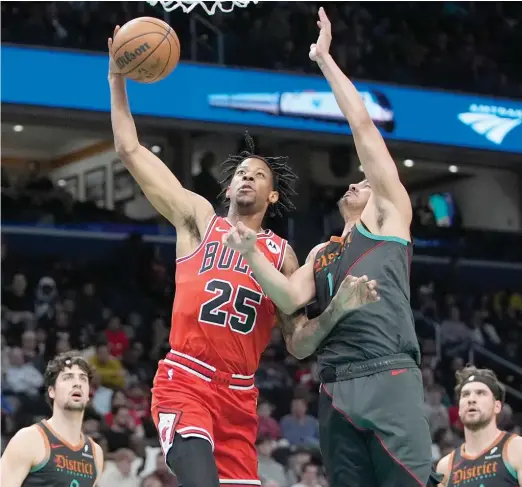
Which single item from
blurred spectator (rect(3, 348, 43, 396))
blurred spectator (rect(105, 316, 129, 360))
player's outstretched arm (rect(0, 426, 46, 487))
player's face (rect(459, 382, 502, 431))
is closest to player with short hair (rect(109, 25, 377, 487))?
player's outstretched arm (rect(0, 426, 46, 487))

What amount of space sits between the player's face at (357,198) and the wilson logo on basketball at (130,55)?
133 cm

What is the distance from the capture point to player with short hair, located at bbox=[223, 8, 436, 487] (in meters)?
4.89

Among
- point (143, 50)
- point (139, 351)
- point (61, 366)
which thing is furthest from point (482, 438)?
point (139, 351)

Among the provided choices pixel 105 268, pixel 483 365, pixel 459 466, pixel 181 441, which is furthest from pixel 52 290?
pixel 181 441

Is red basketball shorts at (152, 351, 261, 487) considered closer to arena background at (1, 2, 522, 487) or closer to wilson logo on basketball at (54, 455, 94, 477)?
wilson logo on basketball at (54, 455, 94, 477)

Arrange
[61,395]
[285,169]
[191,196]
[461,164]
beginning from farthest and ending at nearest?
[461,164]
[61,395]
[285,169]
[191,196]

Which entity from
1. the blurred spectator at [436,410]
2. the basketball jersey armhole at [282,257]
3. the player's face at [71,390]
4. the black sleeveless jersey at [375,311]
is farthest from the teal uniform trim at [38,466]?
the blurred spectator at [436,410]

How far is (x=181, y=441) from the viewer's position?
5191 mm

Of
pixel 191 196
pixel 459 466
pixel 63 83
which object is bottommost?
pixel 459 466

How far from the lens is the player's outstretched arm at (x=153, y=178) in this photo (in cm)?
578

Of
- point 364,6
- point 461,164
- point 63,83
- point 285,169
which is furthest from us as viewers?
point 461,164

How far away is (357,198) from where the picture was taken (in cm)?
557

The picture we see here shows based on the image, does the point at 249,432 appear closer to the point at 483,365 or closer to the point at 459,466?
the point at 459,466

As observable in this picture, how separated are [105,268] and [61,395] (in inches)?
338
